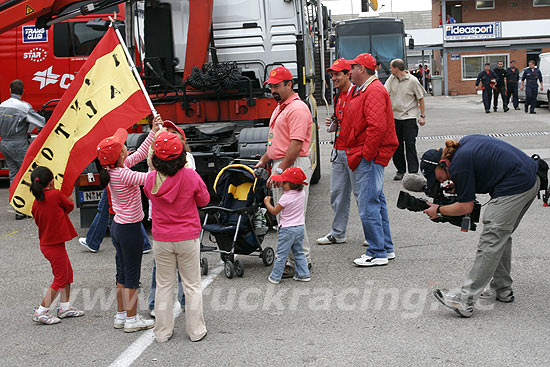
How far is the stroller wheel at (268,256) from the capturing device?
7.60 meters

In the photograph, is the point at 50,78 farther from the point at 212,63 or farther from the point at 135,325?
the point at 135,325

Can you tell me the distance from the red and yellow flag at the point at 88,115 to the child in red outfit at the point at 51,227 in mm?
175

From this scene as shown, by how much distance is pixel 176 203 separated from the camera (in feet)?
18.0

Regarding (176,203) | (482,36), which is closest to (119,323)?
(176,203)

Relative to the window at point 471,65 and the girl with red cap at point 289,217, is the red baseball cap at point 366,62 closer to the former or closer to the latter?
the girl with red cap at point 289,217

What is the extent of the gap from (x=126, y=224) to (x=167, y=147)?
890 millimetres

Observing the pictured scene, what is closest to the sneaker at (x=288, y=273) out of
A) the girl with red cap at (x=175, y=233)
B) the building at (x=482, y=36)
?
the girl with red cap at (x=175, y=233)

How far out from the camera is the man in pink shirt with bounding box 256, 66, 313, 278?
282 inches

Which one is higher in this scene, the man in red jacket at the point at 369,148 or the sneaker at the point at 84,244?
the man in red jacket at the point at 369,148

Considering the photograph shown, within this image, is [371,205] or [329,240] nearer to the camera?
[371,205]

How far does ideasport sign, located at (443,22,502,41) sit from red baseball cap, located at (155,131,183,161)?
43.5 m

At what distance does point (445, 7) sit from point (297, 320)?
47.0m

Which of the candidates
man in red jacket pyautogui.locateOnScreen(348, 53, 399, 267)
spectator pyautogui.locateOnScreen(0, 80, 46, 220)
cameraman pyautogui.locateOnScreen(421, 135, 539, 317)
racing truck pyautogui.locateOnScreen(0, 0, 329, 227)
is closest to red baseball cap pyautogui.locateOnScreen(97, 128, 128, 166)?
cameraman pyautogui.locateOnScreen(421, 135, 539, 317)

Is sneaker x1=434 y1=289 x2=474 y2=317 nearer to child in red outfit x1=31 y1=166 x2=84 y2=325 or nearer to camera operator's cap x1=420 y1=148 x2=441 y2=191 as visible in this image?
camera operator's cap x1=420 y1=148 x2=441 y2=191
